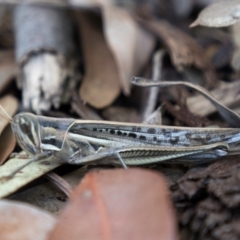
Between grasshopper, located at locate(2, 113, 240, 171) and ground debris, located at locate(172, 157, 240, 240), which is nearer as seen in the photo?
ground debris, located at locate(172, 157, 240, 240)

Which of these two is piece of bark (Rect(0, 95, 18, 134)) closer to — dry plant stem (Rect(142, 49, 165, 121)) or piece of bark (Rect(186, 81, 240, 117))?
dry plant stem (Rect(142, 49, 165, 121))

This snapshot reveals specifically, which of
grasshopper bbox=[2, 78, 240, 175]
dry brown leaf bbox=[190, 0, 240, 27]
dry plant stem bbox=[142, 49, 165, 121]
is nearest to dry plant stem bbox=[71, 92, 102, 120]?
dry plant stem bbox=[142, 49, 165, 121]

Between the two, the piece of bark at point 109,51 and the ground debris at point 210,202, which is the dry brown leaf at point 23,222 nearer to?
the ground debris at point 210,202

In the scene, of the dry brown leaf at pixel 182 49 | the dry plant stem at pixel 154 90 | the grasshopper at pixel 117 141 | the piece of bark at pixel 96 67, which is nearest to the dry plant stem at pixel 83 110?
the piece of bark at pixel 96 67

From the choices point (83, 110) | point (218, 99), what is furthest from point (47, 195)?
point (218, 99)

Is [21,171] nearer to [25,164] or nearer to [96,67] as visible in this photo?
[25,164]

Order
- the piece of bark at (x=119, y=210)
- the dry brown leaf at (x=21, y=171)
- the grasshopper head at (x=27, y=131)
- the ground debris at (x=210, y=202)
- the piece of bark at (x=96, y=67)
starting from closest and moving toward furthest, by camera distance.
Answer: the piece of bark at (x=119, y=210) < the ground debris at (x=210, y=202) < the dry brown leaf at (x=21, y=171) < the grasshopper head at (x=27, y=131) < the piece of bark at (x=96, y=67)
